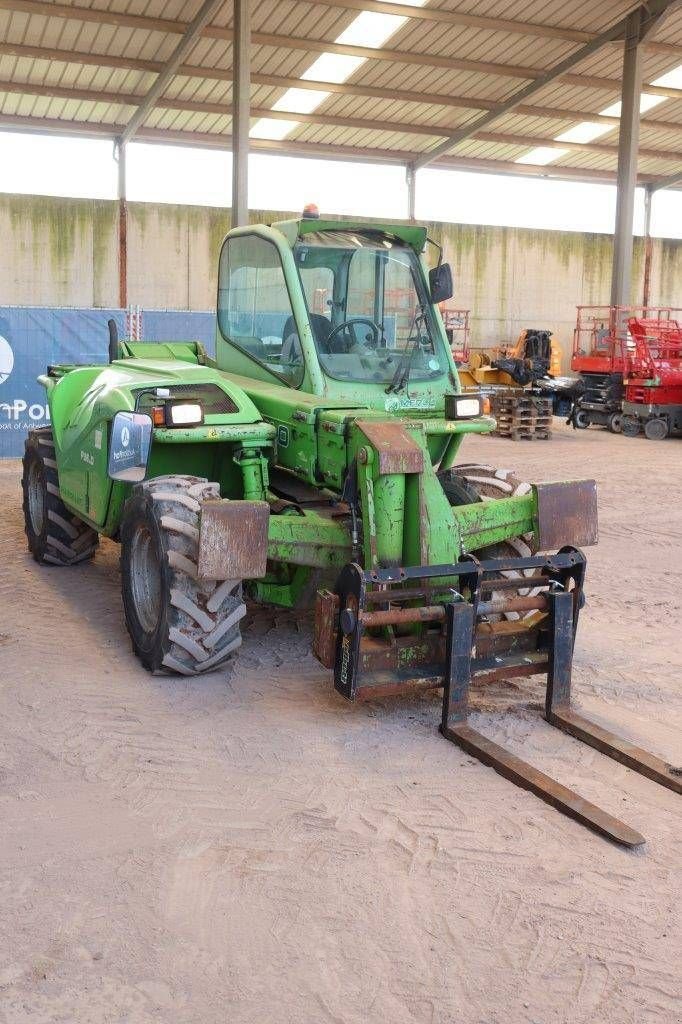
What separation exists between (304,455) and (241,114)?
14.3 metres

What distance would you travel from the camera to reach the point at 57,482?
24.8 feet

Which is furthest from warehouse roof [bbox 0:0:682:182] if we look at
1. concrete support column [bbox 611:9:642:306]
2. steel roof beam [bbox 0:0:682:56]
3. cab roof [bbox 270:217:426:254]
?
cab roof [bbox 270:217:426:254]

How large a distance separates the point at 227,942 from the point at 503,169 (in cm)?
2771

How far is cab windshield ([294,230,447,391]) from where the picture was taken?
5766mm

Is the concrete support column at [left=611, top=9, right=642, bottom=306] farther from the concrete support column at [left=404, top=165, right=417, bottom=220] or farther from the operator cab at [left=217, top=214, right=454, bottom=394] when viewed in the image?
the operator cab at [left=217, top=214, right=454, bottom=394]

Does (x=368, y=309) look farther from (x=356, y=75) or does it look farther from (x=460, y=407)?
(x=356, y=75)

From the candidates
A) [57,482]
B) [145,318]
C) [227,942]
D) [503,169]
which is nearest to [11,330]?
[145,318]

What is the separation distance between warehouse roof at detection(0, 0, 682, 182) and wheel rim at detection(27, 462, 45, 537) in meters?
12.8

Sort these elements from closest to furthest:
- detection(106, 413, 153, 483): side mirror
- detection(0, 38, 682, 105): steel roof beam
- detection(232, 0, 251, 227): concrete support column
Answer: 1. detection(106, 413, 153, 483): side mirror
2. detection(232, 0, 251, 227): concrete support column
3. detection(0, 38, 682, 105): steel roof beam

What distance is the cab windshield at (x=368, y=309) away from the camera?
18.9 feet

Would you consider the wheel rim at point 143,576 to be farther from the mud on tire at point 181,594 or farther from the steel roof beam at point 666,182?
the steel roof beam at point 666,182

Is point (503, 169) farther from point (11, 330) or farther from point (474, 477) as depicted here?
point (474, 477)

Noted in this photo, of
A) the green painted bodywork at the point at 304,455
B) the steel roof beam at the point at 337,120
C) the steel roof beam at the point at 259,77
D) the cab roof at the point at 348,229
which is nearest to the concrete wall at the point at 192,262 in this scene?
the steel roof beam at the point at 337,120

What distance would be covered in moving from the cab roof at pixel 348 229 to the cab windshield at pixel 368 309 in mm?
30
